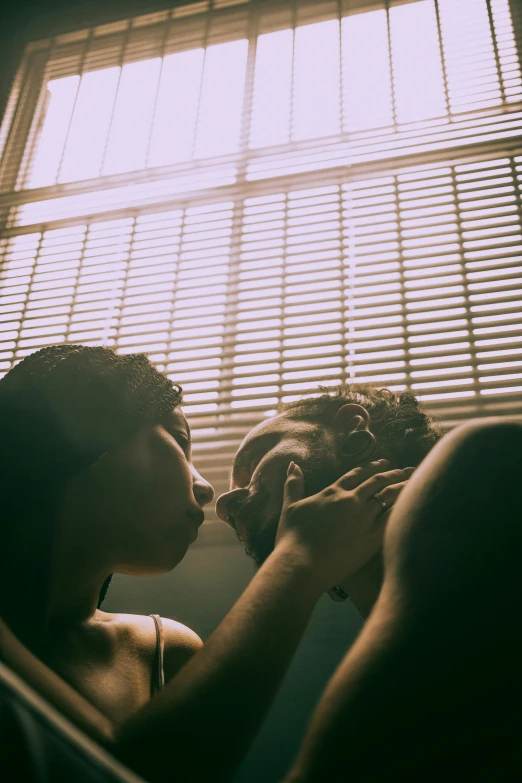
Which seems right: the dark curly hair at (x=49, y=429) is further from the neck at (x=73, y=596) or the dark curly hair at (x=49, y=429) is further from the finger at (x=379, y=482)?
the finger at (x=379, y=482)

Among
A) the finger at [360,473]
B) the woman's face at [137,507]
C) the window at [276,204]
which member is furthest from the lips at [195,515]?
the window at [276,204]

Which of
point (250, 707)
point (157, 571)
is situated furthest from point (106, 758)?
point (157, 571)

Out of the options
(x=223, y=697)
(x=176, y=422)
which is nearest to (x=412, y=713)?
(x=223, y=697)

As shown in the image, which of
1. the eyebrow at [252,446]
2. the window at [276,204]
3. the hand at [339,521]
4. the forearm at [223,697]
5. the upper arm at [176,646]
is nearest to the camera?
the forearm at [223,697]

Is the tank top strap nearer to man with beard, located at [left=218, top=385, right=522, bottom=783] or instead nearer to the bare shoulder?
the bare shoulder

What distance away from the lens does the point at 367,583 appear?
103 centimetres

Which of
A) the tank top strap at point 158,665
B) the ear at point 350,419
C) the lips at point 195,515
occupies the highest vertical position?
the ear at point 350,419

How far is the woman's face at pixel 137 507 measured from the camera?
1029 mm

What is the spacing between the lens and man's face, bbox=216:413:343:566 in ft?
3.58

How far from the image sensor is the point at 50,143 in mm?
2504

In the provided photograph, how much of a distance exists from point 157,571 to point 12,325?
4.12 feet

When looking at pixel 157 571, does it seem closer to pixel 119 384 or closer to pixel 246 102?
pixel 119 384

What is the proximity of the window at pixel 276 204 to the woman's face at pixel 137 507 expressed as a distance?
0.48 meters

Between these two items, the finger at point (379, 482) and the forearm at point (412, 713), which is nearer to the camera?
the forearm at point (412, 713)
